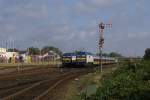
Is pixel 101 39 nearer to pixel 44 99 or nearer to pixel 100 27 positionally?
pixel 100 27

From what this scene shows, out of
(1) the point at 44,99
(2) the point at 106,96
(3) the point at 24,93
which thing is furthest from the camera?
(3) the point at 24,93

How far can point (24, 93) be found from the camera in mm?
25125

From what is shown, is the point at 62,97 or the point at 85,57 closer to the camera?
the point at 62,97

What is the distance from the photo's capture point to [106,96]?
64.0ft

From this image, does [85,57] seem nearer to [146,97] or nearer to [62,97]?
[62,97]

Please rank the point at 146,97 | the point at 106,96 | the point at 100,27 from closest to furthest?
the point at 146,97, the point at 106,96, the point at 100,27

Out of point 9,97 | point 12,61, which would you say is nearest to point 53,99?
point 9,97

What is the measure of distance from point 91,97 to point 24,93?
575 centimetres

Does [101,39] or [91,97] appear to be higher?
[101,39]

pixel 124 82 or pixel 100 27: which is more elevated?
pixel 100 27

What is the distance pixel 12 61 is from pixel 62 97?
8413 centimetres

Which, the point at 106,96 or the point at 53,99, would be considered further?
the point at 53,99

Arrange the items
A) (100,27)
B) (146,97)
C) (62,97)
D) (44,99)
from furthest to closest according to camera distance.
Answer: (100,27) → (62,97) → (44,99) → (146,97)

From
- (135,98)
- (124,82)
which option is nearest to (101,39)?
(124,82)
